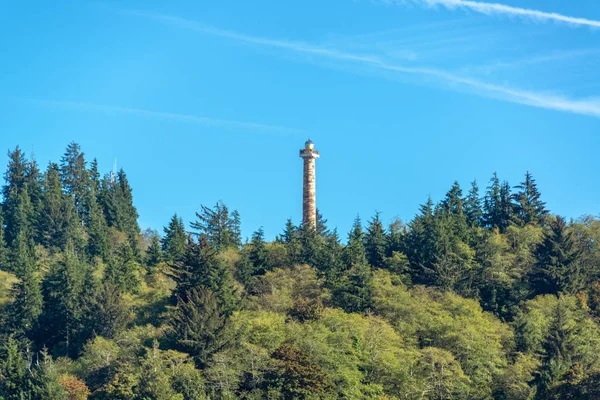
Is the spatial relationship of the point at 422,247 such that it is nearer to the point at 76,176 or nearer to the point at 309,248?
the point at 309,248

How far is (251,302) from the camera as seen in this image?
59750mm

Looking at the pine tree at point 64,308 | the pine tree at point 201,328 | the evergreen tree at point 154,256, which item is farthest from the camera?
the evergreen tree at point 154,256

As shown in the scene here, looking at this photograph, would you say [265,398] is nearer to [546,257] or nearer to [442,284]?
[442,284]

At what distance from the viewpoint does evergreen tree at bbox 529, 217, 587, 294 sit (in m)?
62.9

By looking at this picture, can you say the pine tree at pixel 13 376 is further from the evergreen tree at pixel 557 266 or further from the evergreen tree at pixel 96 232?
the evergreen tree at pixel 557 266

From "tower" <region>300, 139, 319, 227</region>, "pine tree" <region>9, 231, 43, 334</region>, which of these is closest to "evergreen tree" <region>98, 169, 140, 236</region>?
"tower" <region>300, 139, 319, 227</region>

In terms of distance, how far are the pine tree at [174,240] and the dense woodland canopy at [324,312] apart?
0.94 feet

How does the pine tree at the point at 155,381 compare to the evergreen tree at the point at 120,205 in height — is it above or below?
below

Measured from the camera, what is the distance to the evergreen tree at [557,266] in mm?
62938

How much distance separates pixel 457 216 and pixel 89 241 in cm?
3049

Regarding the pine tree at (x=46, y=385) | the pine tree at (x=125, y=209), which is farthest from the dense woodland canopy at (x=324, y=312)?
the pine tree at (x=125, y=209)

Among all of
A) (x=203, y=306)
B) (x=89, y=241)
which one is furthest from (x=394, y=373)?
(x=89, y=241)

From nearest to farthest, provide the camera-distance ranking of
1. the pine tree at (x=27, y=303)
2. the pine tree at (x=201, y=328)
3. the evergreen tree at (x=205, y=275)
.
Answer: the pine tree at (x=201, y=328) < the evergreen tree at (x=205, y=275) < the pine tree at (x=27, y=303)

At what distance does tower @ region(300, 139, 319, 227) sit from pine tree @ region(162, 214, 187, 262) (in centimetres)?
972
